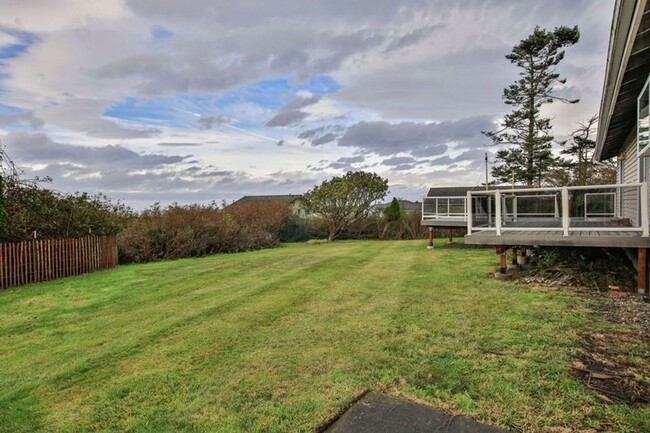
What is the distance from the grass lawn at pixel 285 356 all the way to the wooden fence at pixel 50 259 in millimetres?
1114

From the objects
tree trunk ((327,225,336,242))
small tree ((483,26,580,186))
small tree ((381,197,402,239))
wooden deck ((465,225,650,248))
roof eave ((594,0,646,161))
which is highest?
small tree ((483,26,580,186))

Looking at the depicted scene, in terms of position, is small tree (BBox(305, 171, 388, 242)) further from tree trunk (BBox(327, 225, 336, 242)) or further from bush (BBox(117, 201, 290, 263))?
bush (BBox(117, 201, 290, 263))

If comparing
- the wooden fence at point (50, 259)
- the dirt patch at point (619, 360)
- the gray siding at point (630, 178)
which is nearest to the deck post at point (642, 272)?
the dirt patch at point (619, 360)

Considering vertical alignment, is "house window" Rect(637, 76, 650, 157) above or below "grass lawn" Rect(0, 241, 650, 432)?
above

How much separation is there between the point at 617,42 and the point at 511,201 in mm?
10266

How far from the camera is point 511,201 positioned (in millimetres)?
13914

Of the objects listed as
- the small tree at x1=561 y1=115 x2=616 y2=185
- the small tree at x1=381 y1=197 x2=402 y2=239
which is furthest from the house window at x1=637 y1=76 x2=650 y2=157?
the small tree at x1=561 y1=115 x2=616 y2=185

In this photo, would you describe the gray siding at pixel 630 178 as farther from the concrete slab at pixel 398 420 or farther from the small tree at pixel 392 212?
the small tree at pixel 392 212

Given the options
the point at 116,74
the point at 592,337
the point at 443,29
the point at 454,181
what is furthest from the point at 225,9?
the point at 454,181

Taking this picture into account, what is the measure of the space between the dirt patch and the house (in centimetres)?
202

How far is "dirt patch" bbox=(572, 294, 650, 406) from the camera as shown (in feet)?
9.57

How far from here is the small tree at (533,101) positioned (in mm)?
21094

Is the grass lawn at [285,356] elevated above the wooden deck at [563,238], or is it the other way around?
the wooden deck at [563,238]

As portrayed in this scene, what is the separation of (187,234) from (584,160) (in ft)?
73.3
